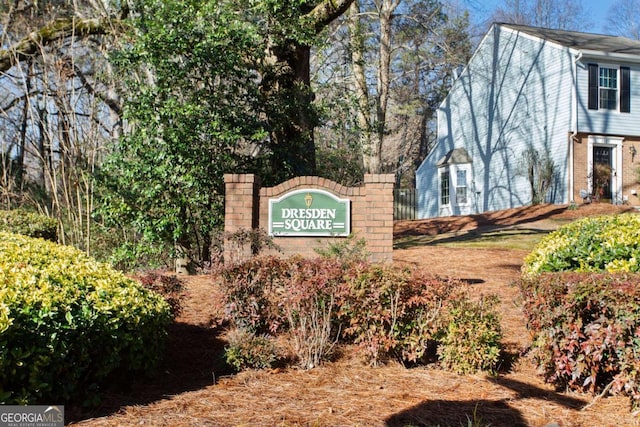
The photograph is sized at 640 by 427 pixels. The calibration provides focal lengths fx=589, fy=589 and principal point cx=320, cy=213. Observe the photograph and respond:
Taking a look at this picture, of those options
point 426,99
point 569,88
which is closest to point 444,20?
point 569,88

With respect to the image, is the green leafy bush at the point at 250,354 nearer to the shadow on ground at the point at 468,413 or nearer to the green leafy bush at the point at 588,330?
the shadow on ground at the point at 468,413

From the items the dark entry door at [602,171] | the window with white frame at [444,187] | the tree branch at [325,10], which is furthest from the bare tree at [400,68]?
the dark entry door at [602,171]

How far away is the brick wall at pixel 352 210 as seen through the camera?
8.41 metres

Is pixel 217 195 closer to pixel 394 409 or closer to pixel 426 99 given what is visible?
pixel 394 409

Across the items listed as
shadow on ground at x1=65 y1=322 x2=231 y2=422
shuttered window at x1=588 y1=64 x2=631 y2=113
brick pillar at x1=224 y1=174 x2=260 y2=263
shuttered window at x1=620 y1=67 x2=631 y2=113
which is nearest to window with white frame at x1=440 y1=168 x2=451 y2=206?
shuttered window at x1=588 y1=64 x2=631 y2=113

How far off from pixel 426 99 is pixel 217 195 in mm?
27562

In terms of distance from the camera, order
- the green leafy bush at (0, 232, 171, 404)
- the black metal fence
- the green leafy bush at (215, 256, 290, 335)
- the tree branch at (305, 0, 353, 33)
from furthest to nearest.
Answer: the black metal fence → the tree branch at (305, 0, 353, 33) → the green leafy bush at (215, 256, 290, 335) → the green leafy bush at (0, 232, 171, 404)

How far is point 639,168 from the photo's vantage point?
21.3m

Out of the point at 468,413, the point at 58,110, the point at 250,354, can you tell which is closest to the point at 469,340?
the point at 468,413

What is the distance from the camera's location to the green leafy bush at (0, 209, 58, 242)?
9844 millimetres

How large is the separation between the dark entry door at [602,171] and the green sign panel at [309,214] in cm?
1588

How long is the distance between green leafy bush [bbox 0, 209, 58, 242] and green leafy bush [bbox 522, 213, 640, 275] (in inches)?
310

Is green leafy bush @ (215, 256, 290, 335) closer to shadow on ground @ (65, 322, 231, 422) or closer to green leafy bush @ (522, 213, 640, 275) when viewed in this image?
shadow on ground @ (65, 322, 231, 422)

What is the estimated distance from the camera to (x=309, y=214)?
8.50 metres
